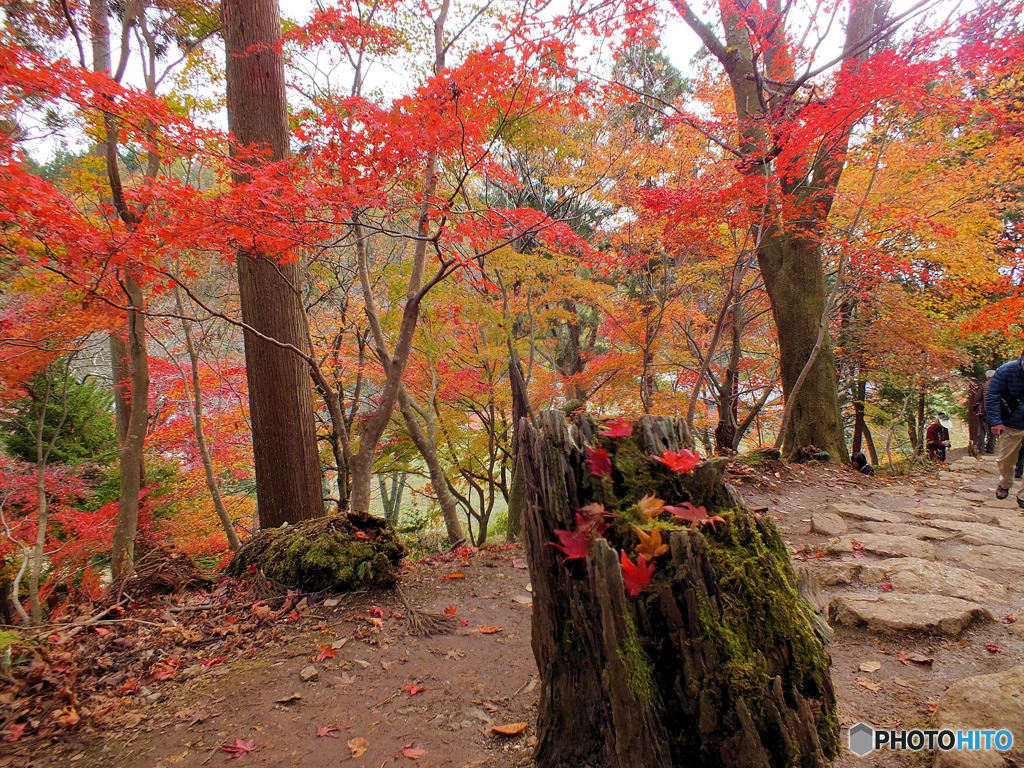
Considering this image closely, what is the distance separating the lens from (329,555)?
3551mm

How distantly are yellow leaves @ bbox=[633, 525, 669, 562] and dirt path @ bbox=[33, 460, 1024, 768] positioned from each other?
3.36 feet

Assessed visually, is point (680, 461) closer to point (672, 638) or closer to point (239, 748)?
point (672, 638)

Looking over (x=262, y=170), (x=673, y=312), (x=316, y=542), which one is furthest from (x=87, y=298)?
(x=673, y=312)

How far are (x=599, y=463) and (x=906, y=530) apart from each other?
13.5 ft

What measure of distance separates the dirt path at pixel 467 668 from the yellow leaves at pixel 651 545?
1.02 metres

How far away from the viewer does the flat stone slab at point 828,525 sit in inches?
167

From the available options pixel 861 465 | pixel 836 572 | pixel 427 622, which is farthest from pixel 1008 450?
pixel 427 622

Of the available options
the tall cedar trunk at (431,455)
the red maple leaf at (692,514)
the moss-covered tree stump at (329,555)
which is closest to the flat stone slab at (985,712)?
the red maple leaf at (692,514)

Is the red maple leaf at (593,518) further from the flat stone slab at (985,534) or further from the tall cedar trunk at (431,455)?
the tall cedar trunk at (431,455)

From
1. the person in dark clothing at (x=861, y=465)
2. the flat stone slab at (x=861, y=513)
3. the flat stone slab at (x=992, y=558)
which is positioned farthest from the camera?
the person in dark clothing at (x=861, y=465)

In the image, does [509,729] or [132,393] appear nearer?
[509,729]

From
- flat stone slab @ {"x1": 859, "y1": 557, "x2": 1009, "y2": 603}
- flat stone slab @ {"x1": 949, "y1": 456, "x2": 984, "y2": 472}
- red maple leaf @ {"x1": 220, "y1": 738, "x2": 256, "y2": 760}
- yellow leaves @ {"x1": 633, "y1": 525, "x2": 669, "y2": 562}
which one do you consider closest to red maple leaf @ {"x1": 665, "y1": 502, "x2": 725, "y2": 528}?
yellow leaves @ {"x1": 633, "y1": 525, "x2": 669, "y2": 562}

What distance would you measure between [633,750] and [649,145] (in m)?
10.1

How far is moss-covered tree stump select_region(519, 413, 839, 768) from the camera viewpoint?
126cm
